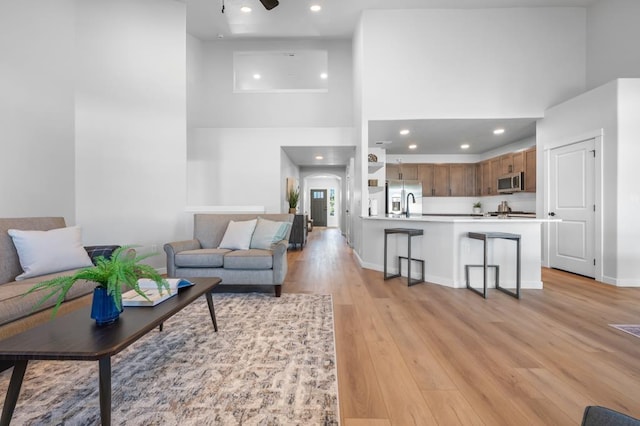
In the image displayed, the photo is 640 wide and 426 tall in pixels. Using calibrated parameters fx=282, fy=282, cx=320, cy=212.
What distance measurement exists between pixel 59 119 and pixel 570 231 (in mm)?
7280

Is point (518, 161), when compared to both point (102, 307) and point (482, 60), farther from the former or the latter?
point (102, 307)

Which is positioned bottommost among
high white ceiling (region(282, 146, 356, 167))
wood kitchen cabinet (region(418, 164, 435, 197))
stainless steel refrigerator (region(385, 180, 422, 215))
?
stainless steel refrigerator (region(385, 180, 422, 215))

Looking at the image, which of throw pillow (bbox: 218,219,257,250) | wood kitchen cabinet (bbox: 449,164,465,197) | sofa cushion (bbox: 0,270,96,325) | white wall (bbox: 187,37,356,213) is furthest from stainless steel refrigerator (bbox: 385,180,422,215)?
sofa cushion (bbox: 0,270,96,325)

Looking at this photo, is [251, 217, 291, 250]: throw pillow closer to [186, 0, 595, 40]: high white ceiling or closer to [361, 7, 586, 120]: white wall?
[361, 7, 586, 120]: white wall

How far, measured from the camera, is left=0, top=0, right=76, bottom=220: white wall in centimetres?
298

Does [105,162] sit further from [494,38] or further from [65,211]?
[494,38]

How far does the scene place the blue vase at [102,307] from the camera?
4.68 feet

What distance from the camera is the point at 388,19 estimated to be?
15.5ft

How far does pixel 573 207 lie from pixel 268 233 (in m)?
4.52

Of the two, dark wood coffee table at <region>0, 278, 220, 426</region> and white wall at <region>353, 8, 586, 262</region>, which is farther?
white wall at <region>353, 8, 586, 262</region>

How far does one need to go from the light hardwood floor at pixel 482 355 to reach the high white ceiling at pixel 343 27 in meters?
3.09

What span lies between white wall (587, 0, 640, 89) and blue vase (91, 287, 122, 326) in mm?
6628

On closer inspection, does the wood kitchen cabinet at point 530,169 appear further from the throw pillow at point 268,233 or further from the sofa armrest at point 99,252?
the sofa armrest at point 99,252

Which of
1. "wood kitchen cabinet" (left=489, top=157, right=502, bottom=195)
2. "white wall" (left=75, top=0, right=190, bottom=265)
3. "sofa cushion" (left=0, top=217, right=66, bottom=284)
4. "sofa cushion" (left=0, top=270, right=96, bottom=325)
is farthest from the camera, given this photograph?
"wood kitchen cabinet" (left=489, top=157, right=502, bottom=195)
